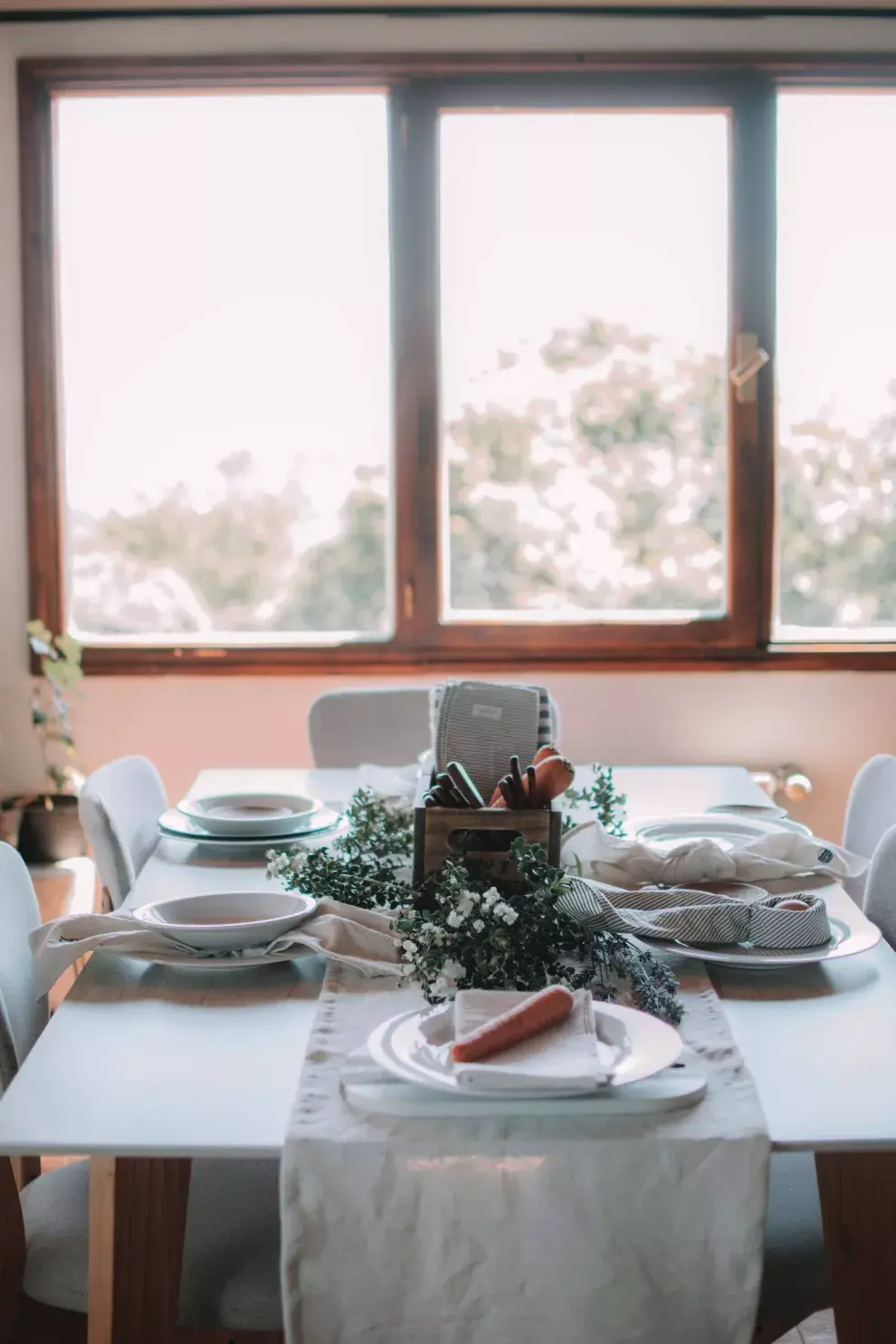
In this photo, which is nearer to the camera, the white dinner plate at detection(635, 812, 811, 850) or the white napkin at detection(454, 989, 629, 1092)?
the white napkin at detection(454, 989, 629, 1092)

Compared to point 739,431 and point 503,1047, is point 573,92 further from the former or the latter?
point 503,1047

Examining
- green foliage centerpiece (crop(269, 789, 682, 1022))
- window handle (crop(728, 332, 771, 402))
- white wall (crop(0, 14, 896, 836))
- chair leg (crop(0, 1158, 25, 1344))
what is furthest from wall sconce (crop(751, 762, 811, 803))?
chair leg (crop(0, 1158, 25, 1344))

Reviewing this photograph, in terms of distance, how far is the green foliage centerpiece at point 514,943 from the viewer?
1.29 m

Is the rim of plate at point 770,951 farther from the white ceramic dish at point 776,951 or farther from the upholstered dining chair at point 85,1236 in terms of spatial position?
the upholstered dining chair at point 85,1236

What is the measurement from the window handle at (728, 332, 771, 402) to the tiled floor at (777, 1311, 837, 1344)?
2312 millimetres

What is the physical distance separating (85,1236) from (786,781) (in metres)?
2.60

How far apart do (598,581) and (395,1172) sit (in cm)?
276

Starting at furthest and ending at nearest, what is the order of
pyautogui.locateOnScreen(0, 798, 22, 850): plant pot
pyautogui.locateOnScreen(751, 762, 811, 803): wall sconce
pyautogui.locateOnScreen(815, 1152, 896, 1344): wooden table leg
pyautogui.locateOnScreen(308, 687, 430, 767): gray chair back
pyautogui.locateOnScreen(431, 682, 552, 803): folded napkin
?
pyautogui.locateOnScreen(751, 762, 811, 803): wall sconce < pyautogui.locateOnScreen(0, 798, 22, 850): plant pot < pyautogui.locateOnScreen(308, 687, 430, 767): gray chair back < pyautogui.locateOnScreen(431, 682, 552, 803): folded napkin < pyautogui.locateOnScreen(815, 1152, 896, 1344): wooden table leg

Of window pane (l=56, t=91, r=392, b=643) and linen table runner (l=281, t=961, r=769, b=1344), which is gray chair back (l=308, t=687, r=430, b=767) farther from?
linen table runner (l=281, t=961, r=769, b=1344)

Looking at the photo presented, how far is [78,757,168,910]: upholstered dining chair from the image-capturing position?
192 centimetres

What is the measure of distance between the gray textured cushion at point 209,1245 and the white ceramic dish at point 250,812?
1.90 ft

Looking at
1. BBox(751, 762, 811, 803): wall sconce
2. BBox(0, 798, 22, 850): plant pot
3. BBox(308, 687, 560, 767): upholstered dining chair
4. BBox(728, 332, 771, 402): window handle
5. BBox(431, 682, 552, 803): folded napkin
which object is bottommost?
BBox(0, 798, 22, 850): plant pot

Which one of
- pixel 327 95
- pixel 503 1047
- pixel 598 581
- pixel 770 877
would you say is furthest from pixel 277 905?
pixel 327 95

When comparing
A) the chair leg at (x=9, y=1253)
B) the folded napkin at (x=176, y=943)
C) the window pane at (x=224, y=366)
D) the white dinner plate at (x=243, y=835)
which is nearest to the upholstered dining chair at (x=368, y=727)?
the white dinner plate at (x=243, y=835)
